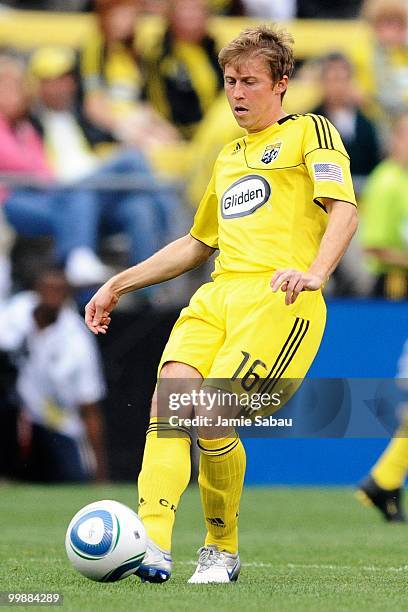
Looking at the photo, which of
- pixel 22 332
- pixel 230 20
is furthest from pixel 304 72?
pixel 22 332

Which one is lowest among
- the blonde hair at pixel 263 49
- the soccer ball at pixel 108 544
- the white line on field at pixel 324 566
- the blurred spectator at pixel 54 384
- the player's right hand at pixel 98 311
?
the blurred spectator at pixel 54 384

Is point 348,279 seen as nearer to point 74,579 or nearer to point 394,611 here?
point 74,579

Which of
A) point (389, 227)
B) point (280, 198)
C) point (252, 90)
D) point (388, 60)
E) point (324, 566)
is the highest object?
point (252, 90)

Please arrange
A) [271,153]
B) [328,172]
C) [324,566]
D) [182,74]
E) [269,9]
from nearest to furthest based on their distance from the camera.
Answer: [328,172]
[271,153]
[324,566]
[182,74]
[269,9]

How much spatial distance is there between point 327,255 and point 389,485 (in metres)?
4.20

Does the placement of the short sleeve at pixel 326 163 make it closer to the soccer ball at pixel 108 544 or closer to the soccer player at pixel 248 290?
the soccer player at pixel 248 290

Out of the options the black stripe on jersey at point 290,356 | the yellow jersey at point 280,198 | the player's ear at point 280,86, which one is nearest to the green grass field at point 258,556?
the black stripe on jersey at point 290,356

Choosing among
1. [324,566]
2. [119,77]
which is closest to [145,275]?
[324,566]

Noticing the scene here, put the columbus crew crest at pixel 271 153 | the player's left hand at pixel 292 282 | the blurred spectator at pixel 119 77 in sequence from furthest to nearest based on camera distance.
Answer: the blurred spectator at pixel 119 77
the columbus crew crest at pixel 271 153
the player's left hand at pixel 292 282

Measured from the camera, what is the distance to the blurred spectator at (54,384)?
11312 mm

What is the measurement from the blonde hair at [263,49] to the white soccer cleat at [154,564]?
79.1 inches

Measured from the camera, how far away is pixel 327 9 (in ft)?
50.2

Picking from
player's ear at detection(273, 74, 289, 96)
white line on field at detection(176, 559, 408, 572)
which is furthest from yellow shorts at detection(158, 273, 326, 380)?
white line on field at detection(176, 559, 408, 572)

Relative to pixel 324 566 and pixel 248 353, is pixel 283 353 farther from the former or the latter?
pixel 324 566
